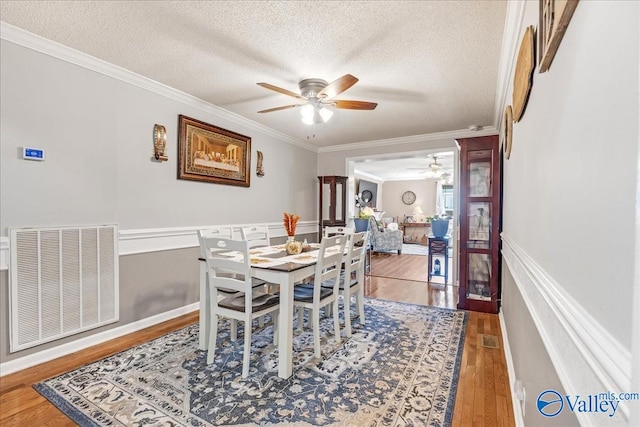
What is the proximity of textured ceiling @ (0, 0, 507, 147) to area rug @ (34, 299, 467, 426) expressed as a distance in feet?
7.66

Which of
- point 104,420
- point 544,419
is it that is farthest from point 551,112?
point 104,420

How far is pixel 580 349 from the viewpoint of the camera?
0.59 metres

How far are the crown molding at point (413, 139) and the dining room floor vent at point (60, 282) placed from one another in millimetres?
3894

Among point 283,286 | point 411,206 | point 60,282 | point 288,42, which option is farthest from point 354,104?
point 411,206

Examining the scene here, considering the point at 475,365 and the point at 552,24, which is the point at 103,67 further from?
the point at 475,365

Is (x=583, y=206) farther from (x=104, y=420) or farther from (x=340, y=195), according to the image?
(x=340, y=195)

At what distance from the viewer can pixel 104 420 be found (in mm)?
1644

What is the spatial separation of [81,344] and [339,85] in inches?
115

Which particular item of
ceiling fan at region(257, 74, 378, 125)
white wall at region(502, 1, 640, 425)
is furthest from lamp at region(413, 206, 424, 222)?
white wall at region(502, 1, 640, 425)

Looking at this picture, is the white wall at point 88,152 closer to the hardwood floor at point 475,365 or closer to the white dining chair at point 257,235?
the white dining chair at point 257,235

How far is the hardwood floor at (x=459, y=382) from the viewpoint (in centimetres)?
168

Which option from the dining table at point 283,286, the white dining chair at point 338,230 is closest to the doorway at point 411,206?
the white dining chair at point 338,230

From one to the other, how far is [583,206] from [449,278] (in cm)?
488

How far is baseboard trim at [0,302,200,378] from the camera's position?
2152mm
